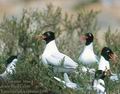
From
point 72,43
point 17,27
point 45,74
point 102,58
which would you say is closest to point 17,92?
point 45,74

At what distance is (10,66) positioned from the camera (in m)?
12.4

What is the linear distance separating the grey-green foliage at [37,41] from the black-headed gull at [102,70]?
16cm

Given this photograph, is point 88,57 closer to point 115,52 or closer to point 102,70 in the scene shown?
point 115,52

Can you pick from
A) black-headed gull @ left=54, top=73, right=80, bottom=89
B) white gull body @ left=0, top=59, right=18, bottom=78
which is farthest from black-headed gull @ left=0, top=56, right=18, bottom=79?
black-headed gull @ left=54, top=73, right=80, bottom=89

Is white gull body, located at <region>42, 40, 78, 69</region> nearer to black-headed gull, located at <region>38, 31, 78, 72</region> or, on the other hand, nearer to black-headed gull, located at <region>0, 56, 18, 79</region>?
black-headed gull, located at <region>38, 31, 78, 72</region>

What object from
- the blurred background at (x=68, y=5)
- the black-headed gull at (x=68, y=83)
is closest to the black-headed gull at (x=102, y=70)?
the black-headed gull at (x=68, y=83)

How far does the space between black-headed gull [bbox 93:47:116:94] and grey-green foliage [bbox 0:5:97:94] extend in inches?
6.5

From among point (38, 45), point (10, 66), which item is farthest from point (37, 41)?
point (10, 66)

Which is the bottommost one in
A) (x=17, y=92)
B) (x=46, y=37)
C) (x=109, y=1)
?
Result: (x=17, y=92)

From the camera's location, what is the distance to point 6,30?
1446 cm

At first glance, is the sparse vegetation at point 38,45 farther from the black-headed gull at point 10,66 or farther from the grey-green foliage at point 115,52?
the black-headed gull at point 10,66

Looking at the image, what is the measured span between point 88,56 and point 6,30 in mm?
2147

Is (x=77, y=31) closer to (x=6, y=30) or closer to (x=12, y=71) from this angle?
(x=6, y=30)

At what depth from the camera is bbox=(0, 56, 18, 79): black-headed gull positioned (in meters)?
12.1
